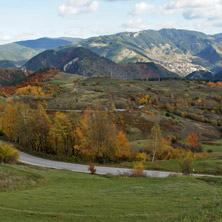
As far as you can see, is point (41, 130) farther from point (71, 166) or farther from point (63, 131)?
point (71, 166)

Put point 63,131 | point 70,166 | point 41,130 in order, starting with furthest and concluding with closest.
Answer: point 41,130 → point 63,131 → point 70,166

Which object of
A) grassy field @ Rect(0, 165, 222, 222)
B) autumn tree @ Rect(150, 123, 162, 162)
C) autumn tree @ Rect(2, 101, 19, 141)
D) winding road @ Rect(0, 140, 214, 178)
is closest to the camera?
grassy field @ Rect(0, 165, 222, 222)

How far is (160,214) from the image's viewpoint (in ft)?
48.9

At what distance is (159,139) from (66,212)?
47753 millimetres

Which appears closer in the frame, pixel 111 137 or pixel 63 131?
pixel 111 137

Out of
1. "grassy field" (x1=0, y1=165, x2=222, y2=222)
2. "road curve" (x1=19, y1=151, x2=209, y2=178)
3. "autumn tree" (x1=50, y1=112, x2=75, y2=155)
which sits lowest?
"road curve" (x1=19, y1=151, x2=209, y2=178)

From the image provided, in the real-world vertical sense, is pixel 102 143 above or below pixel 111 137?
below

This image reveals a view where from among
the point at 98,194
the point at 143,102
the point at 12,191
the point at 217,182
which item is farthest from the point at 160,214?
the point at 143,102

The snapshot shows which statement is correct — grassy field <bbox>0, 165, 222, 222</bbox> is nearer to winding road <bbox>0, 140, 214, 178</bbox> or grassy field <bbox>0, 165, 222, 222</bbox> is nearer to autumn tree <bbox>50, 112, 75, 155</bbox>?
winding road <bbox>0, 140, 214, 178</bbox>

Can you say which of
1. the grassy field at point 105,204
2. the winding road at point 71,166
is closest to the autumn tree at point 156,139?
the winding road at point 71,166

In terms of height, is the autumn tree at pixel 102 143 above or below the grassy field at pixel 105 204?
below

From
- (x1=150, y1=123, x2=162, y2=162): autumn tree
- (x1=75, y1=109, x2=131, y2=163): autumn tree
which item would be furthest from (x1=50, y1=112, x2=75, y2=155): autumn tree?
(x1=150, y1=123, x2=162, y2=162): autumn tree

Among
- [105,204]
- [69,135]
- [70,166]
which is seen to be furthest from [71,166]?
[105,204]

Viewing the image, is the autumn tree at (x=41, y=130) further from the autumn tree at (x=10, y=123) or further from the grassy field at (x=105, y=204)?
the grassy field at (x=105, y=204)
